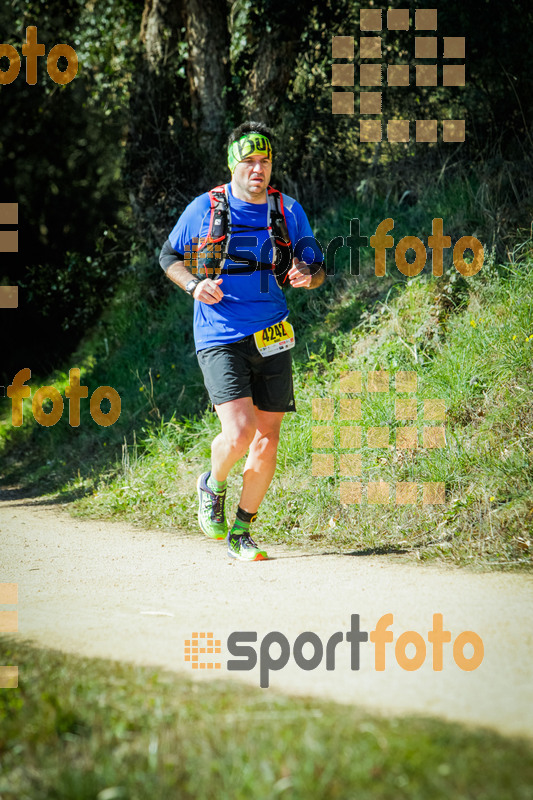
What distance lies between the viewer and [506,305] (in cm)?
693

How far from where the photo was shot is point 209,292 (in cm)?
485

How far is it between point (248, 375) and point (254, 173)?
1.28 meters

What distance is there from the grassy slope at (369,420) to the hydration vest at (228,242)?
184cm

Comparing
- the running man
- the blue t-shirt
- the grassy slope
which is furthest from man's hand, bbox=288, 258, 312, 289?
the grassy slope

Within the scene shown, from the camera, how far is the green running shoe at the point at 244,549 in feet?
16.7

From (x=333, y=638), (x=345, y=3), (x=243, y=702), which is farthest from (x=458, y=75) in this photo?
(x=243, y=702)

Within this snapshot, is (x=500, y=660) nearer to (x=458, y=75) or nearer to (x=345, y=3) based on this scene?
(x=458, y=75)

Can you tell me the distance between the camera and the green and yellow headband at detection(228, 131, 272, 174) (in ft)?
16.6

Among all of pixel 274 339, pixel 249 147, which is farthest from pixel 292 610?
pixel 249 147

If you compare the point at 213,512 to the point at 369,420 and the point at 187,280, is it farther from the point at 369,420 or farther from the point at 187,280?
the point at 369,420

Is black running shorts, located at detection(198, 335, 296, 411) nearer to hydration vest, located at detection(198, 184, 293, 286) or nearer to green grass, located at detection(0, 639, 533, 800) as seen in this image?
hydration vest, located at detection(198, 184, 293, 286)

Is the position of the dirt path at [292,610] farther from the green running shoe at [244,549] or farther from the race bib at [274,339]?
the race bib at [274,339]

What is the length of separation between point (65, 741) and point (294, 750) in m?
0.74

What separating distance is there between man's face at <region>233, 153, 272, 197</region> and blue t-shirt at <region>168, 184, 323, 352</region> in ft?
0.36
